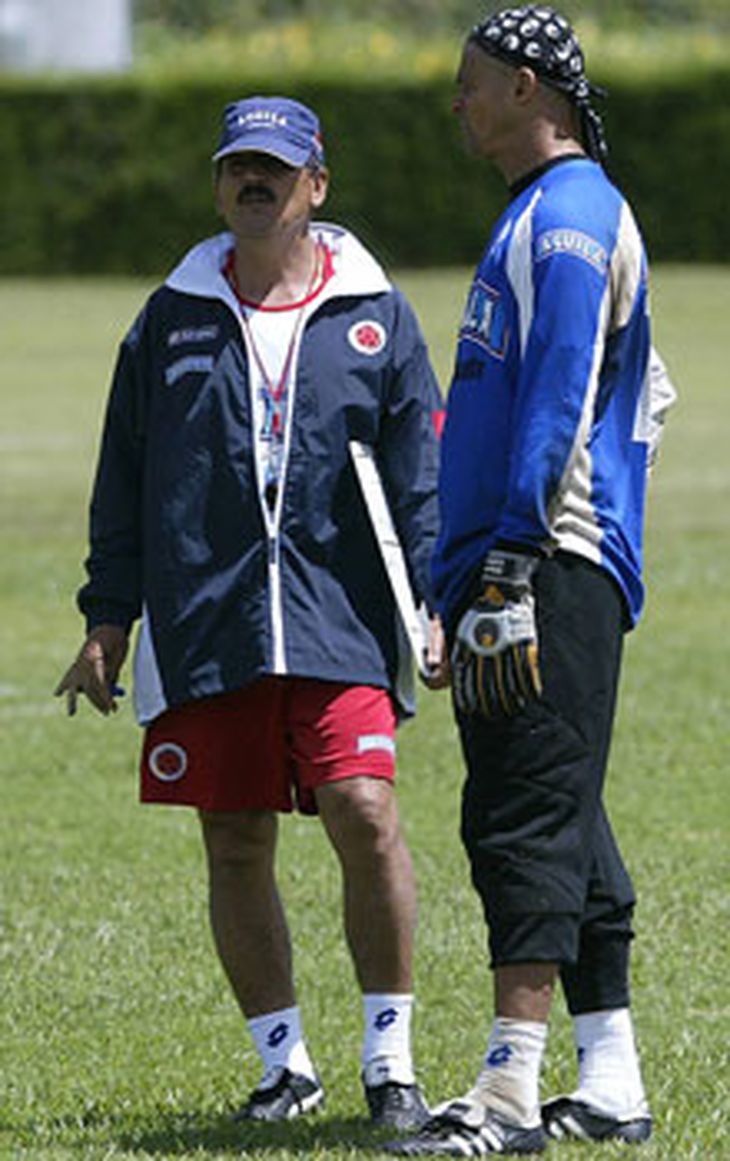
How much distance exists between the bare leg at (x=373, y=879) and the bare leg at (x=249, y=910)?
16 cm

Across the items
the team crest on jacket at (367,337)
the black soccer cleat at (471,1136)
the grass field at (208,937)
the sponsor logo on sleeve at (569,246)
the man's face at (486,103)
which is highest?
the man's face at (486,103)

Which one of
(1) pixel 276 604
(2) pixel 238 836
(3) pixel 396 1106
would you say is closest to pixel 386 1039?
(3) pixel 396 1106

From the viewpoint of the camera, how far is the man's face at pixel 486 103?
5.95 meters

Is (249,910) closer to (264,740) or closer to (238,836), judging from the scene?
(238,836)

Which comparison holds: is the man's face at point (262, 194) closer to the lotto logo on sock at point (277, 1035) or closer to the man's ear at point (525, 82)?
the man's ear at point (525, 82)

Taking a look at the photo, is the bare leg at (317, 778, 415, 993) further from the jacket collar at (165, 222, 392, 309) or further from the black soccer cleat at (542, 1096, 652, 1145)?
the jacket collar at (165, 222, 392, 309)

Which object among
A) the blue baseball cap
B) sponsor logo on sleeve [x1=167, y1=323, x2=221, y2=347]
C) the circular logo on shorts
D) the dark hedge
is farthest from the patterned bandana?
the dark hedge

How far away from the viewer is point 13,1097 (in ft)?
22.0

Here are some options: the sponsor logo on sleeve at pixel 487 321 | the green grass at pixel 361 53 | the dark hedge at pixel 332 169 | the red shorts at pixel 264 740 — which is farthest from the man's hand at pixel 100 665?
the dark hedge at pixel 332 169

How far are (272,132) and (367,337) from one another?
448 mm

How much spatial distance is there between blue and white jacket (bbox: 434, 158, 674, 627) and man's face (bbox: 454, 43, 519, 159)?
0.11 metres

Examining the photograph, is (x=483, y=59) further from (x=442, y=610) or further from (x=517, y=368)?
(x=442, y=610)

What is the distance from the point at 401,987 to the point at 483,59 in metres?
1.86

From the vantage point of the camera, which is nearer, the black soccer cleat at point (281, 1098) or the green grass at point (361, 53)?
the black soccer cleat at point (281, 1098)
